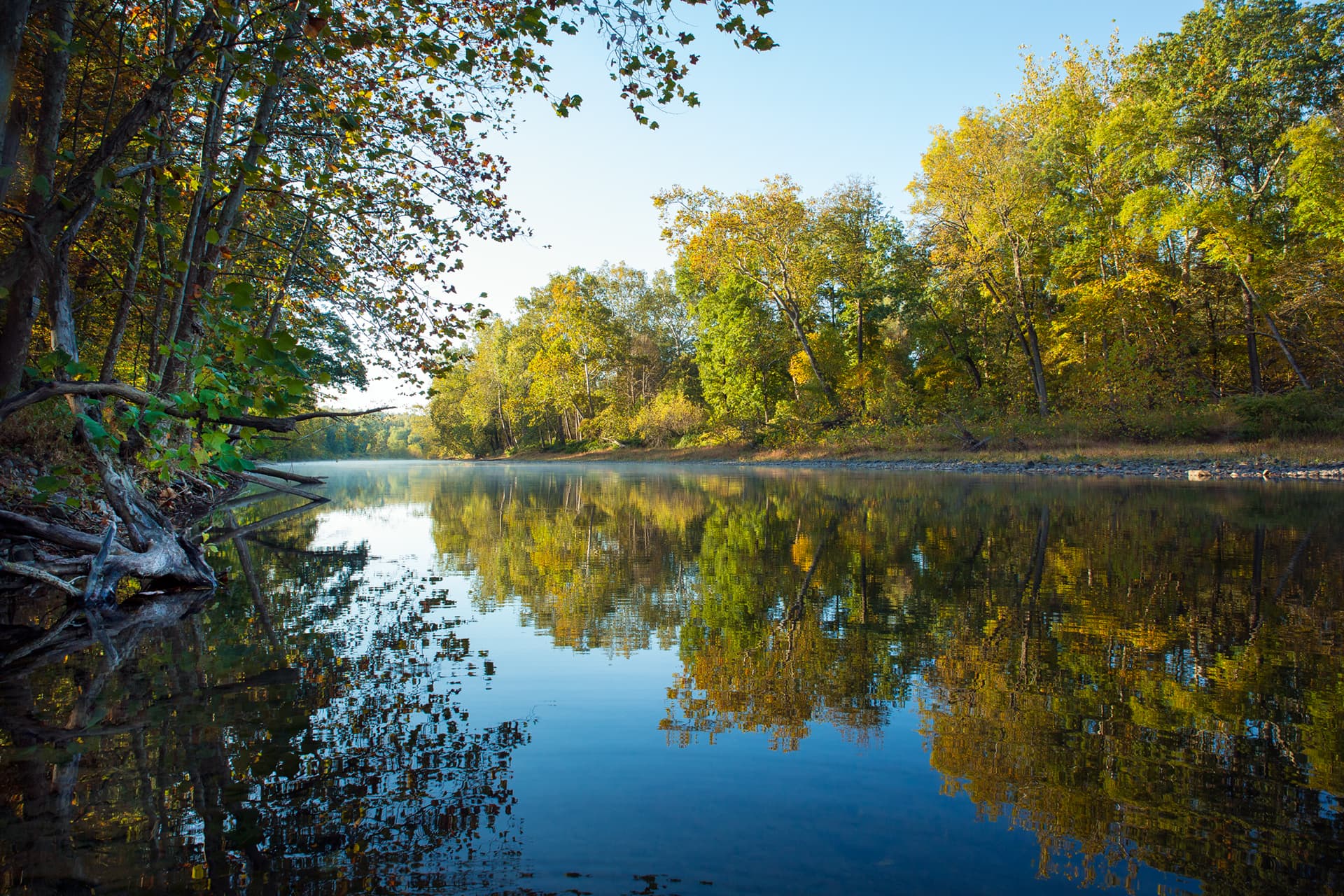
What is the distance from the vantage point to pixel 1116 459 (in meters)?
26.1

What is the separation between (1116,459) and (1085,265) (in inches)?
489

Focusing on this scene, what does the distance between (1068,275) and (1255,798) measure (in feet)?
122

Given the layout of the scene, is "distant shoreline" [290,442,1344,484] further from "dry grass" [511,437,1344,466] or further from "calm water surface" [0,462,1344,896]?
"calm water surface" [0,462,1344,896]

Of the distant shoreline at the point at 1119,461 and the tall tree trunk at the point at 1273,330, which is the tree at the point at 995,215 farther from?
the tall tree trunk at the point at 1273,330

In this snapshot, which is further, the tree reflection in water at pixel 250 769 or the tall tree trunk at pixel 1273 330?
the tall tree trunk at pixel 1273 330

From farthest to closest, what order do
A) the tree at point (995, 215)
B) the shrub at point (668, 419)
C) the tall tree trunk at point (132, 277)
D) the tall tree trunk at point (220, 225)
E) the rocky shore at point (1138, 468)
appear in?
1. the shrub at point (668, 419)
2. the tree at point (995, 215)
3. the rocky shore at point (1138, 468)
4. the tall tree trunk at point (220, 225)
5. the tall tree trunk at point (132, 277)

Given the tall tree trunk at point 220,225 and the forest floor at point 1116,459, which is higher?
the tall tree trunk at point 220,225

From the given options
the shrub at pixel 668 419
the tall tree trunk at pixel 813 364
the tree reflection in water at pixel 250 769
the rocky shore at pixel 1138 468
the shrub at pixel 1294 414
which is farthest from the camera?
the shrub at pixel 668 419

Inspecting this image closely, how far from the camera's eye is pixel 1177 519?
11.5 meters

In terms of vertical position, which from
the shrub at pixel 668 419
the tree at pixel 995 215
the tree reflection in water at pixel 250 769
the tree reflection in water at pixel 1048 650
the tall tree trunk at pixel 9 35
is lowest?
the tree reflection in water at pixel 1048 650

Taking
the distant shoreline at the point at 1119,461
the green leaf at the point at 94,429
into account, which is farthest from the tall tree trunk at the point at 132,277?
the distant shoreline at the point at 1119,461

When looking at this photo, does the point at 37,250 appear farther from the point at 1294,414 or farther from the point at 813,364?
the point at 813,364

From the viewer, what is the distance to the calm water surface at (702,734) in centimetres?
245

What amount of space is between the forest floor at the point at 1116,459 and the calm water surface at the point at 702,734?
1721 cm
